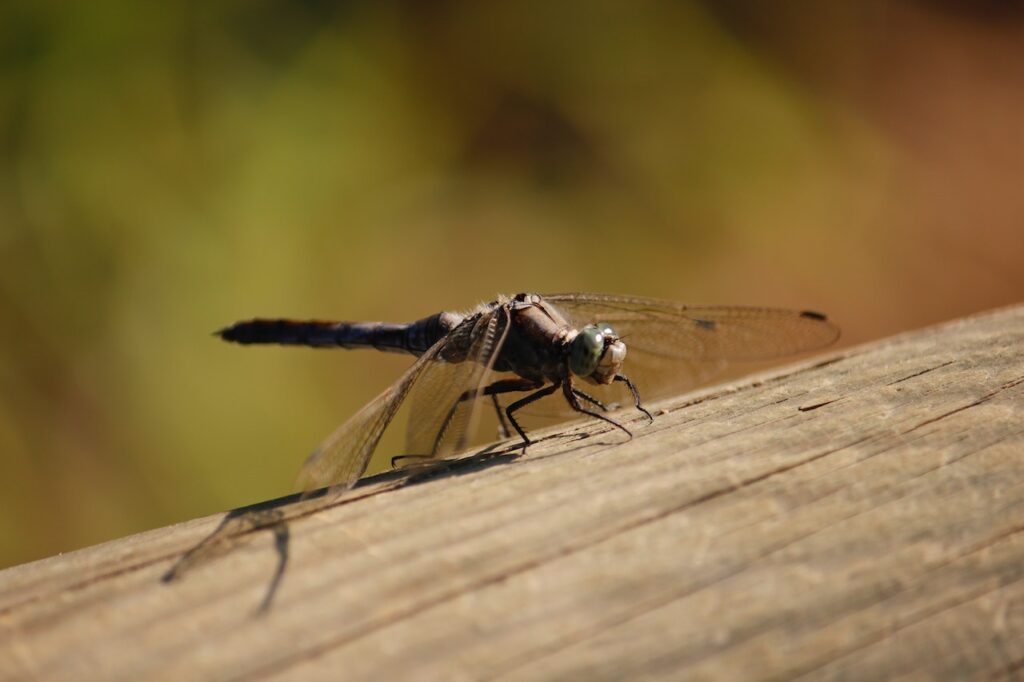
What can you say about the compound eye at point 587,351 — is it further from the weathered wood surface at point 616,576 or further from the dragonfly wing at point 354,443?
the weathered wood surface at point 616,576

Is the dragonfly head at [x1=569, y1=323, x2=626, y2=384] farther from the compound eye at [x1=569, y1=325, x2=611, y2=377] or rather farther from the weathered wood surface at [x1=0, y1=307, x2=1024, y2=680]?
the weathered wood surface at [x1=0, y1=307, x2=1024, y2=680]

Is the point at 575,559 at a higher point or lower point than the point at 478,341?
lower

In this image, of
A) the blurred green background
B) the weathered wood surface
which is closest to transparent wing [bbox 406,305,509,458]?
the weathered wood surface

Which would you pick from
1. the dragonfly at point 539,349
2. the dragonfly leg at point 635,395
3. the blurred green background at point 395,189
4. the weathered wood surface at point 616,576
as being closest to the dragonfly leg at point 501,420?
the dragonfly at point 539,349

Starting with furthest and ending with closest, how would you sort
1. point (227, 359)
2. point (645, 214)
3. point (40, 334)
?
point (645, 214) → point (227, 359) → point (40, 334)

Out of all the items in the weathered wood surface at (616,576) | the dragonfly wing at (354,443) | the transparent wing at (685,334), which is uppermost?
the transparent wing at (685,334)

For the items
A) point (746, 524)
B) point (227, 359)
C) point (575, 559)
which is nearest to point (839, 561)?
point (746, 524)

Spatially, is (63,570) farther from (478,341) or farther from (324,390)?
(324,390)
